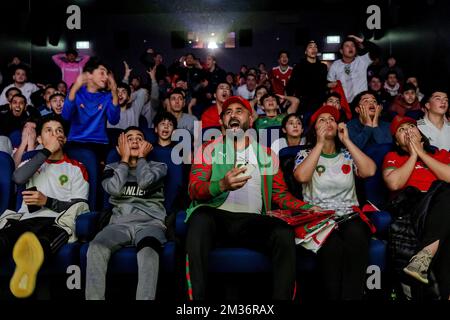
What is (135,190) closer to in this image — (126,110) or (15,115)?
(126,110)

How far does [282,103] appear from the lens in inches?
177

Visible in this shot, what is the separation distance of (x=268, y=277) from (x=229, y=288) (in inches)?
10.0

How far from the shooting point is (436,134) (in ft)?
10.3

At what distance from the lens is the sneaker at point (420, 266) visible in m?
1.95

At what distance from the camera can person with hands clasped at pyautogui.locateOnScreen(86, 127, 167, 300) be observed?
196 centimetres

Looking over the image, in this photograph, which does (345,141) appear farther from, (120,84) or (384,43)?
(384,43)

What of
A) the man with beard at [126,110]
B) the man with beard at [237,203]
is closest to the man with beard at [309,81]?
the man with beard at [126,110]

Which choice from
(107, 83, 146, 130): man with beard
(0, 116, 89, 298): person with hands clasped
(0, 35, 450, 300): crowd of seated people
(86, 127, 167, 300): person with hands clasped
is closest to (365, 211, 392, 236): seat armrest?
(0, 35, 450, 300): crowd of seated people

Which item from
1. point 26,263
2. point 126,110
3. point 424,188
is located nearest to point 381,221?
point 424,188

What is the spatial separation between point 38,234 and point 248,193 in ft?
3.10

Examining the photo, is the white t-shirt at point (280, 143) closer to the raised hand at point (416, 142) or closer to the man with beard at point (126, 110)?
the raised hand at point (416, 142)

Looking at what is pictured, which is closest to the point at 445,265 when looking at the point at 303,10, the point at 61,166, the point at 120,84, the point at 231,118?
the point at 231,118

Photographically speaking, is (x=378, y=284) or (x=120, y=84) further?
(x=120, y=84)

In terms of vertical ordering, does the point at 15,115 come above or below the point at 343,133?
above
